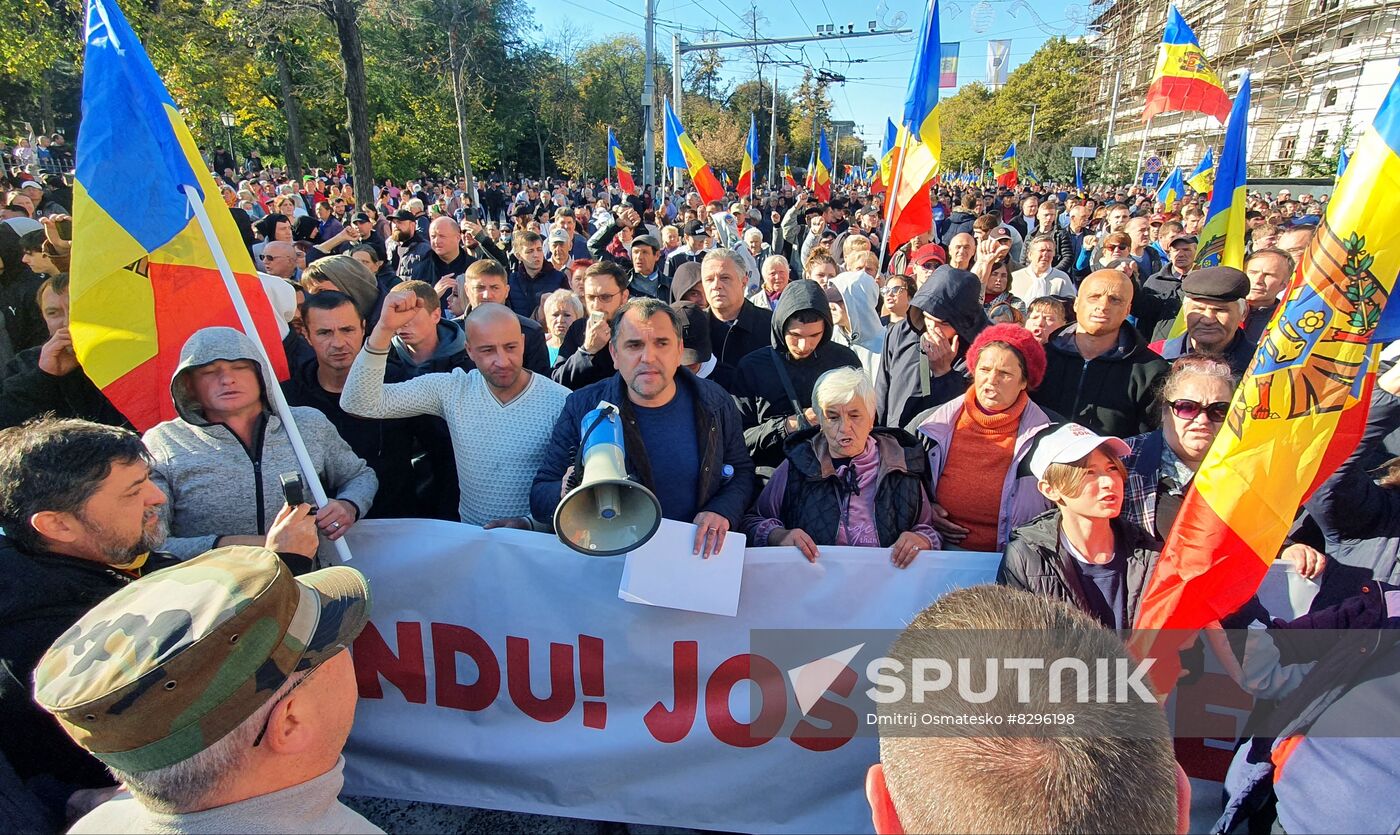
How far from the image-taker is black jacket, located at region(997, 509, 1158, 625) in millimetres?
2129

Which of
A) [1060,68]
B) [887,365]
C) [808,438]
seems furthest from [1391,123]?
[1060,68]

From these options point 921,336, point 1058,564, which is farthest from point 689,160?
point 1058,564

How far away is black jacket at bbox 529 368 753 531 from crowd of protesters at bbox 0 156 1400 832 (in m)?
0.01

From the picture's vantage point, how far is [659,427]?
271 centimetres

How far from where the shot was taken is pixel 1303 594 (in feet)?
7.73

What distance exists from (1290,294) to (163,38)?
70.6ft

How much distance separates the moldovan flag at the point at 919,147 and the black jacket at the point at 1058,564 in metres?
3.75

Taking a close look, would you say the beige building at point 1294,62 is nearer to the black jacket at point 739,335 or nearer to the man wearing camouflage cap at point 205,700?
the black jacket at point 739,335

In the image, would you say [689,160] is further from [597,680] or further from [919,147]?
[597,680]

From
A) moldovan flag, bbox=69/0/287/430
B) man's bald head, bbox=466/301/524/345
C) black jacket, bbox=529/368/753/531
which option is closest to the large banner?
black jacket, bbox=529/368/753/531

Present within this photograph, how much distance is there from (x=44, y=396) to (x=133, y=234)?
4.12ft

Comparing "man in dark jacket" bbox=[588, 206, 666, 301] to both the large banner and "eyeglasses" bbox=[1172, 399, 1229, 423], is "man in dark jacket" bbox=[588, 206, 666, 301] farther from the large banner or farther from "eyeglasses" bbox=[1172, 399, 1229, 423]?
"eyeglasses" bbox=[1172, 399, 1229, 423]

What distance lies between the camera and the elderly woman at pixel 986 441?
2.77 m

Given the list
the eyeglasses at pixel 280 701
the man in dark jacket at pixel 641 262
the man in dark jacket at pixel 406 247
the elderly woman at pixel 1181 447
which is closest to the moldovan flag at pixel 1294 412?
the elderly woman at pixel 1181 447
